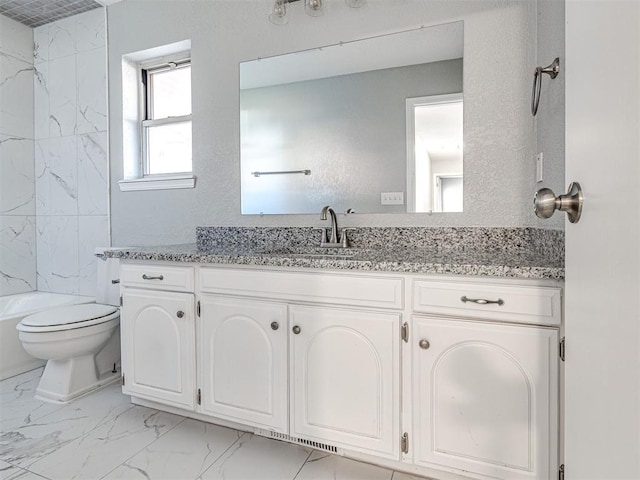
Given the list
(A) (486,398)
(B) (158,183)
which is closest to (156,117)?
(B) (158,183)

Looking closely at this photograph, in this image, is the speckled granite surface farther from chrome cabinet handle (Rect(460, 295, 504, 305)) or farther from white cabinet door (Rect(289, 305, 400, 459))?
white cabinet door (Rect(289, 305, 400, 459))

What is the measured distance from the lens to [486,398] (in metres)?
1.25

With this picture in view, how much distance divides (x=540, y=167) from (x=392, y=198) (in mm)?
638

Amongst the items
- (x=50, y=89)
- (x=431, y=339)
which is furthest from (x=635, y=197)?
(x=50, y=89)

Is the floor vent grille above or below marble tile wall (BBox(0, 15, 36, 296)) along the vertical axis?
below

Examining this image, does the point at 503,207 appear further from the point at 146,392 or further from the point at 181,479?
the point at 146,392

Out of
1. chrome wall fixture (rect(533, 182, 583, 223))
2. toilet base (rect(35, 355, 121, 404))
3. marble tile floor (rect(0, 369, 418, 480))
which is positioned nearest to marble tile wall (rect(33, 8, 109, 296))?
toilet base (rect(35, 355, 121, 404))

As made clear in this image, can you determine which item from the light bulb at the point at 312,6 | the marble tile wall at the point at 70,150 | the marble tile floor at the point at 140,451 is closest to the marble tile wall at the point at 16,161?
the marble tile wall at the point at 70,150

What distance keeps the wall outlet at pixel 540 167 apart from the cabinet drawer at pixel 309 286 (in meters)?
0.73

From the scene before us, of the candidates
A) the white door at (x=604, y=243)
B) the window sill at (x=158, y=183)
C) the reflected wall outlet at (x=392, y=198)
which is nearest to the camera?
the white door at (x=604, y=243)

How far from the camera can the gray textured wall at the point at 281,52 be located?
5.54 feet

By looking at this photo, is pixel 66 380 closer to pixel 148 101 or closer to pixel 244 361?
pixel 244 361

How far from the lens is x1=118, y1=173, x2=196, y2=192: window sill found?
241cm

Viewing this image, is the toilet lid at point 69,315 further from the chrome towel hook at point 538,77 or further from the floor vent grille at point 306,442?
the chrome towel hook at point 538,77
